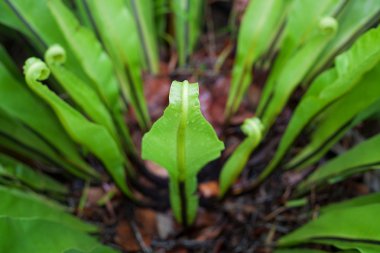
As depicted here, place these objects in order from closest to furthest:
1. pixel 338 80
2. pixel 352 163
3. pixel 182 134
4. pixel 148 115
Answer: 1. pixel 182 134
2. pixel 338 80
3. pixel 352 163
4. pixel 148 115

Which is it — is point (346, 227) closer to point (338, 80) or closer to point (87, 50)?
point (338, 80)

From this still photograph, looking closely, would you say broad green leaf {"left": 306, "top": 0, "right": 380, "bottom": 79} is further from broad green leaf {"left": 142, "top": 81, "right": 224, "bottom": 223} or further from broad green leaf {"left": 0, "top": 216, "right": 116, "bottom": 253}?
broad green leaf {"left": 0, "top": 216, "right": 116, "bottom": 253}

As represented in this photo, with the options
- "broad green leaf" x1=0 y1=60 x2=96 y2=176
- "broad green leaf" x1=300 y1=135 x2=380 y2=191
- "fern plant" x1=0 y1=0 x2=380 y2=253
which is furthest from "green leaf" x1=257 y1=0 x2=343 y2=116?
"broad green leaf" x1=0 y1=60 x2=96 y2=176

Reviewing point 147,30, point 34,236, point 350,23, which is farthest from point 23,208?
point 350,23

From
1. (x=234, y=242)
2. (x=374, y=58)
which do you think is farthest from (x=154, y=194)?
(x=374, y=58)

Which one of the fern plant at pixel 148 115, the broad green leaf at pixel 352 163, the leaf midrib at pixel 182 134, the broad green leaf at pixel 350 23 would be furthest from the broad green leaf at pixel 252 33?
the leaf midrib at pixel 182 134

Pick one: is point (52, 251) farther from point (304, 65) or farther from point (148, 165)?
point (304, 65)
